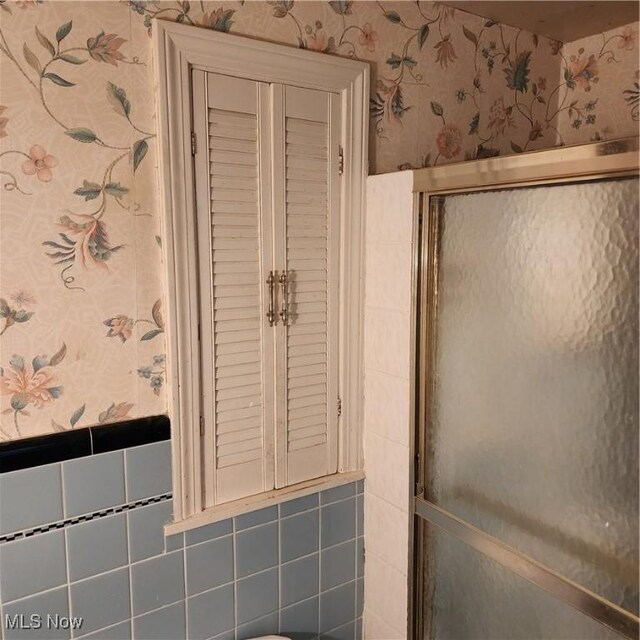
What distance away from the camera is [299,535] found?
1500mm

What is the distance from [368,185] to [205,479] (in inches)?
32.3

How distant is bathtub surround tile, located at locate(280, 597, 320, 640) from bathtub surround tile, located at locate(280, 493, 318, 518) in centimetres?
26

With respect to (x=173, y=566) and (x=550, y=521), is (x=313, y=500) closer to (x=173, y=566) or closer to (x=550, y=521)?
(x=173, y=566)

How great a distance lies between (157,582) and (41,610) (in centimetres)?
24

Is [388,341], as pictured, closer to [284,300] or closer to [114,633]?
[284,300]

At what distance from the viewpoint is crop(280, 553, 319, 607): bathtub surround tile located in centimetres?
150

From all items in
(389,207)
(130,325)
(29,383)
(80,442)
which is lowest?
(80,442)

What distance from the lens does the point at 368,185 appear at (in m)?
1.47

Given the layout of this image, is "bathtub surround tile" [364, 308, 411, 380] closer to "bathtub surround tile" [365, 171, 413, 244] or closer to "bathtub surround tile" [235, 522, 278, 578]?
"bathtub surround tile" [365, 171, 413, 244]

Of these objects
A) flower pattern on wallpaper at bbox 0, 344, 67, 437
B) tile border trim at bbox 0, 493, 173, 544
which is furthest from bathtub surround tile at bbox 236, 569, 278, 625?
flower pattern on wallpaper at bbox 0, 344, 67, 437

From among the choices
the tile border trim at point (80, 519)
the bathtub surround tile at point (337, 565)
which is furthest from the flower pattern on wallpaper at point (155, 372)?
the bathtub surround tile at point (337, 565)

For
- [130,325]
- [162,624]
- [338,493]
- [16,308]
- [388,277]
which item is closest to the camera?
[16,308]

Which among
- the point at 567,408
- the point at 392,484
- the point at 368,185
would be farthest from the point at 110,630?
the point at 368,185

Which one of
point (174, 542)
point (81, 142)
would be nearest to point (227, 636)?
point (174, 542)
